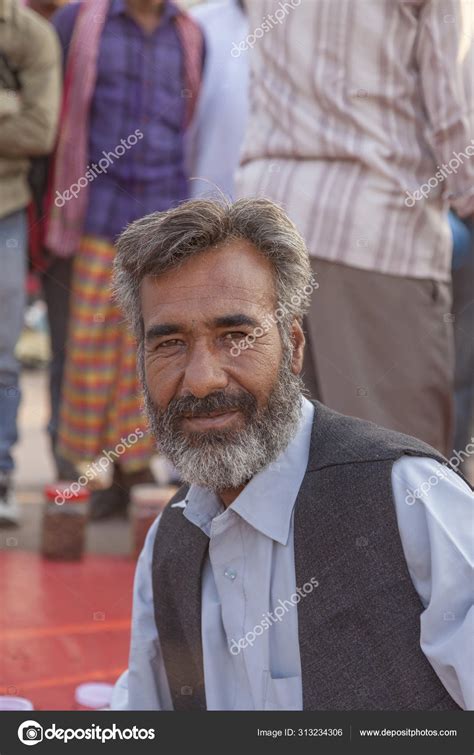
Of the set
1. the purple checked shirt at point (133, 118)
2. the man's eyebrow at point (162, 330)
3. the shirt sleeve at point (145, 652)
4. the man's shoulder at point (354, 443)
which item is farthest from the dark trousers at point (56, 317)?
the man's shoulder at point (354, 443)

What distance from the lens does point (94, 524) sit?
479 centimetres

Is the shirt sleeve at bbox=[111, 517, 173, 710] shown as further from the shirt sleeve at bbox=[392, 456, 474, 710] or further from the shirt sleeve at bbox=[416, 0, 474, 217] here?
the shirt sleeve at bbox=[416, 0, 474, 217]

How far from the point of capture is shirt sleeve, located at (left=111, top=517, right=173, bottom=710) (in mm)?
2400

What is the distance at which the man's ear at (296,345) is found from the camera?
226 centimetres

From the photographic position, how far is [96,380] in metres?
4.79

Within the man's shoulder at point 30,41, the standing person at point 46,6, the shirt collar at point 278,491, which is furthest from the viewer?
the standing person at point 46,6

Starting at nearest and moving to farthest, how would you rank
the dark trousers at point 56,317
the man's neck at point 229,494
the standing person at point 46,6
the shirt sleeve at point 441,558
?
the shirt sleeve at point 441,558
the man's neck at point 229,494
the dark trousers at point 56,317
the standing person at point 46,6

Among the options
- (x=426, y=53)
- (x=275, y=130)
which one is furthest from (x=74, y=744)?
(x=426, y=53)

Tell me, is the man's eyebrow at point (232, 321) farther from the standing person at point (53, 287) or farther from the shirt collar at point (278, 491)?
the standing person at point (53, 287)

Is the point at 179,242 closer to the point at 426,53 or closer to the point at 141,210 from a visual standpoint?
the point at 426,53

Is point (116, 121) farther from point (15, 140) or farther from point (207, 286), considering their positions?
point (207, 286)

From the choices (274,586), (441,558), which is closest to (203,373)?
(274,586)

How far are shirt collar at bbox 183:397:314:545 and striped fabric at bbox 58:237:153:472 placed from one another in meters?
2.58

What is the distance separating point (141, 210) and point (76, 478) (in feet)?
3.85
